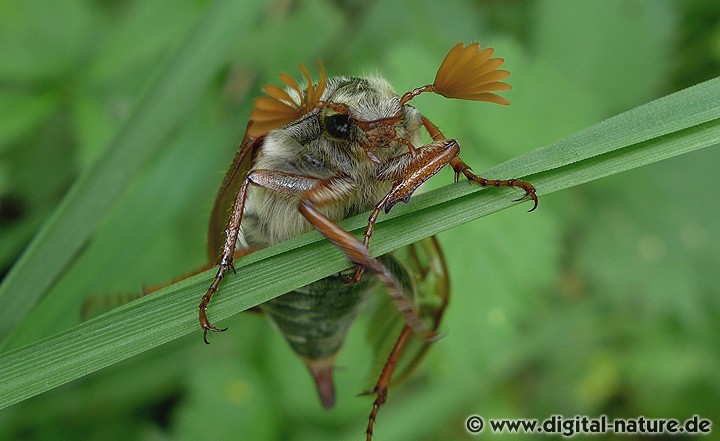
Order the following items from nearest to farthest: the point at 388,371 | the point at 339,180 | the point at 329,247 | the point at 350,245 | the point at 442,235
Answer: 1. the point at 350,245
2. the point at 329,247
3. the point at 339,180
4. the point at 388,371
5. the point at 442,235

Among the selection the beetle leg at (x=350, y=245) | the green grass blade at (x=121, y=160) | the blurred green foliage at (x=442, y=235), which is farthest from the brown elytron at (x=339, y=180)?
the blurred green foliage at (x=442, y=235)

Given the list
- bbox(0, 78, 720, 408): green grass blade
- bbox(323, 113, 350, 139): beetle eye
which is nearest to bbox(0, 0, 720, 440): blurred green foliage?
bbox(0, 78, 720, 408): green grass blade

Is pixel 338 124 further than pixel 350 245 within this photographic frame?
Yes

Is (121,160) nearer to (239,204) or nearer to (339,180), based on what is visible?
(239,204)

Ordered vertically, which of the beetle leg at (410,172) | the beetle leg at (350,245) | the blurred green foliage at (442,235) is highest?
the blurred green foliage at (442,235)

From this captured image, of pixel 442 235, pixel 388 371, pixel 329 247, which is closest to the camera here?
pixel 329 247

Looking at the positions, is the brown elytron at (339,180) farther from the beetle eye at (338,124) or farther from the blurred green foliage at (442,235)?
the blurred green foliage at (442,235)

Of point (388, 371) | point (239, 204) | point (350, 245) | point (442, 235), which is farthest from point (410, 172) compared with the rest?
point (442, 235)
